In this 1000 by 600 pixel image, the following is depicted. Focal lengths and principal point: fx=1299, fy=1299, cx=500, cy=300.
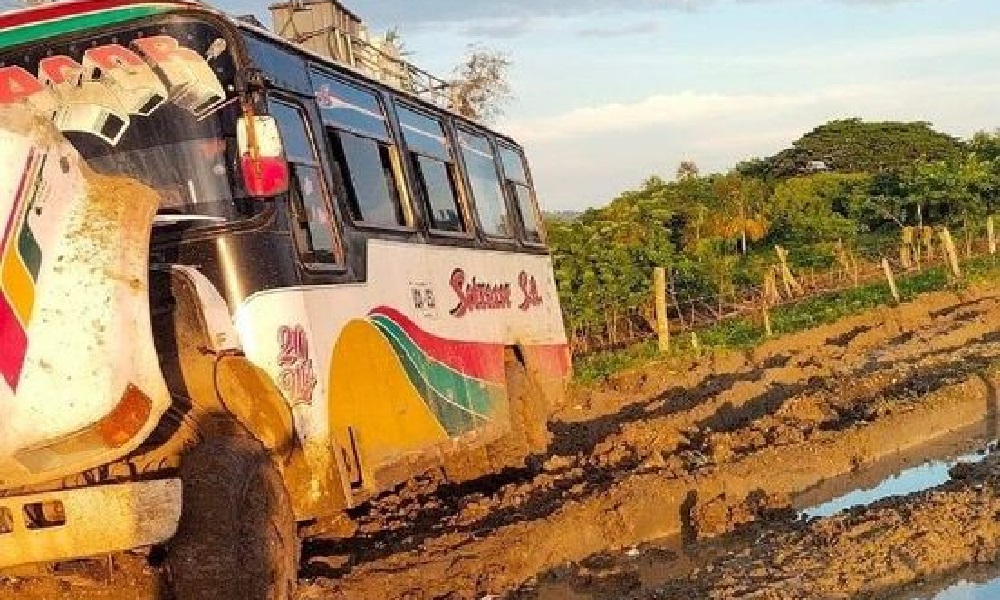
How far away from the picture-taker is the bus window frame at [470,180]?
33.8ft

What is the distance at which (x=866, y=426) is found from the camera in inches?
436

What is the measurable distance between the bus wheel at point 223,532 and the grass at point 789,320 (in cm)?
1458

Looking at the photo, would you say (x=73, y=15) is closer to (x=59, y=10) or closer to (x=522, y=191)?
(x=59, y=10)

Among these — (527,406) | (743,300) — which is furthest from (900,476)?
(743,300)

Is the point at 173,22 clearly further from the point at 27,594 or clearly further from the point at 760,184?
the point at 760,184

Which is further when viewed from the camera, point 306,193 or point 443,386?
point 443,386

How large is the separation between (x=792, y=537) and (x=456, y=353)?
2731mm

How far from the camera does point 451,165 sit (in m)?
10.0

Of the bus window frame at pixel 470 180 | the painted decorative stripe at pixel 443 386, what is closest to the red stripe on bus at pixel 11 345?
the painted decorative stripe at pixel 443 386

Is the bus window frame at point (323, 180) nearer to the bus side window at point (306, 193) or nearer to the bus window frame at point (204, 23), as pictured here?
the bus side window at point (306, 193)

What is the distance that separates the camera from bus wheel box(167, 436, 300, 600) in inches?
197

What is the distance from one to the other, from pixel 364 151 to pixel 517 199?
4.29 metres

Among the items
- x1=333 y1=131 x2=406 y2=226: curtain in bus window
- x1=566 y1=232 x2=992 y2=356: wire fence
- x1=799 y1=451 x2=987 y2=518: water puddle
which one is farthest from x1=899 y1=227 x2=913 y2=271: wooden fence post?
x1=333 y1=131 x2=406 y2=226: curtain in bus window

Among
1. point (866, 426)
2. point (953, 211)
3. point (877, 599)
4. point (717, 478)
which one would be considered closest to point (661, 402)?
point (866, 426)
